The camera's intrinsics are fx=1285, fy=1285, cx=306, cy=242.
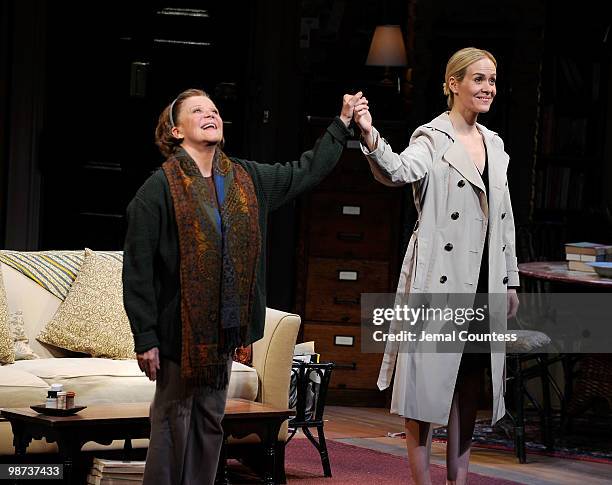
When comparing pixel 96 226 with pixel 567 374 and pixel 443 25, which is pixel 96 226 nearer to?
pixel 443 25

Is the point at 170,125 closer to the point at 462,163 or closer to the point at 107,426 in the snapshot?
the point at 462,163

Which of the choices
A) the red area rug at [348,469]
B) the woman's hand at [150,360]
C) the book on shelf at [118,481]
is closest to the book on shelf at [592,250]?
the red area rug at [348,469]

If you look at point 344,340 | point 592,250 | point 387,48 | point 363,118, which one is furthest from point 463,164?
point 387,48

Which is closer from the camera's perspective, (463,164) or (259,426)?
(463,164)

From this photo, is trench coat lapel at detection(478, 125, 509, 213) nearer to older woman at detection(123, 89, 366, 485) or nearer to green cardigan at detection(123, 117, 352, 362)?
older woman at detection(123, 89, 366, 485)

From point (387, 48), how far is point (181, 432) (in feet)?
13.9

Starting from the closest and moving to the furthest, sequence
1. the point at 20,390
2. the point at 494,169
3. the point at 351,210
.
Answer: the point at 494,169, the point at 20,390, the point at 351,210

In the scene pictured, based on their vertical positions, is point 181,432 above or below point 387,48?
below

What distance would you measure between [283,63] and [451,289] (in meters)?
4.04

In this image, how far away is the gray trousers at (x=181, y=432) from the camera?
368cm

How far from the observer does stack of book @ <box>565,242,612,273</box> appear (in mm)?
6160

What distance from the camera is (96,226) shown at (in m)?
7.77

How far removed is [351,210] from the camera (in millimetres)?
7332

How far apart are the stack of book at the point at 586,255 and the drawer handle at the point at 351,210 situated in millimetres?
1483
